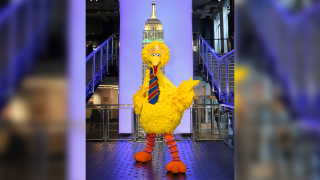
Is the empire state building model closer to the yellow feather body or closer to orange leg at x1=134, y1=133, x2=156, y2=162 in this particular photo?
orange leg at x1=134, y1=133, x2=156, y2=162

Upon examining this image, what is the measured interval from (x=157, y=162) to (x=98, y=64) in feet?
11.4

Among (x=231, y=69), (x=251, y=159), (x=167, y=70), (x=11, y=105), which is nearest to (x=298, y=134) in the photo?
(x=251, y=159)

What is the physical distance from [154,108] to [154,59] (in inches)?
27.8

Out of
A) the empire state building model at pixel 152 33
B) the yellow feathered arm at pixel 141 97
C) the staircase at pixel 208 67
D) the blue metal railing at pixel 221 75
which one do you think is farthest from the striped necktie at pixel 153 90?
the staircase at pixel 208 67

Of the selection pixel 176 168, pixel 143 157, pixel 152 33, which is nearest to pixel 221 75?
pixel 152 33

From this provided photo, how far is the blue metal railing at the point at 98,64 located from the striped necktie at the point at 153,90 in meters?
2.51

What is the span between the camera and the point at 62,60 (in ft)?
3.89

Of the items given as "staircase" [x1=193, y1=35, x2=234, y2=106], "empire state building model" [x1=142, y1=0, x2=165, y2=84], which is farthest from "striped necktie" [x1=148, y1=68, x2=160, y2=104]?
"staircase" [x1=193, y1=35, x2=234, y2=106]

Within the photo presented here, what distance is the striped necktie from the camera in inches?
136

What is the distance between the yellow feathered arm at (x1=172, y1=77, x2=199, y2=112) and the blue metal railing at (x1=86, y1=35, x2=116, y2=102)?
281 cm

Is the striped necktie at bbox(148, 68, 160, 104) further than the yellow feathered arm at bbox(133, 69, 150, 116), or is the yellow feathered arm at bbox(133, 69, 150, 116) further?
the yellow feathered arm at bbox(133, 69, 150, 116)

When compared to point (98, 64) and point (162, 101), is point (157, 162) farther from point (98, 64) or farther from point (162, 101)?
point (98, 64)

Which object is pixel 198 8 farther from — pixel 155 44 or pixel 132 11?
pixel 155 44

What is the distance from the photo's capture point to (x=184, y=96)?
134 inches
